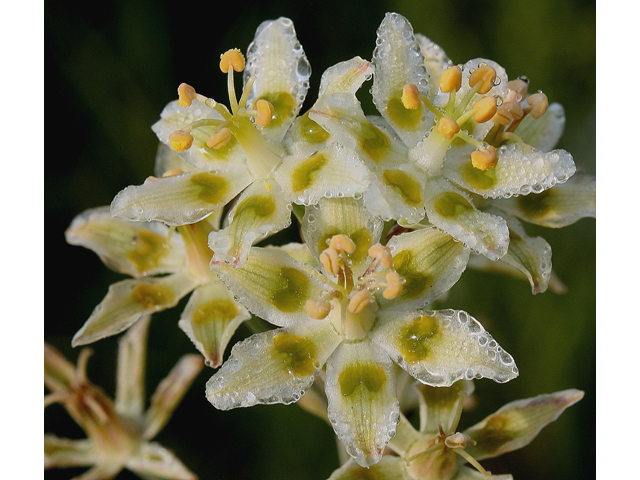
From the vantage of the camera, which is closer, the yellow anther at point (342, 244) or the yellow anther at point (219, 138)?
the yellow anther at point (342, 244)

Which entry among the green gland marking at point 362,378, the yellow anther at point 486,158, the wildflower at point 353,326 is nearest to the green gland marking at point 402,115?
the yellow anther at point 486,158

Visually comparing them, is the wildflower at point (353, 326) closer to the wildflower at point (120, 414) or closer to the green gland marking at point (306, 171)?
the green gland marking at point (306, 171)

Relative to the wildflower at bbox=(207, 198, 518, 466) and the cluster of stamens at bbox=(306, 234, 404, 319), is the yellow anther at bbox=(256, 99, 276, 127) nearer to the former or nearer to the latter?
the wildflower at bbox=(207, 198, 518, 466)

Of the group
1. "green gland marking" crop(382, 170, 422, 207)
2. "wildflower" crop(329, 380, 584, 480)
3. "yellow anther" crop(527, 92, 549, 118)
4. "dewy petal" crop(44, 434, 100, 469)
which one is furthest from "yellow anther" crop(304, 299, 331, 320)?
"dewy petal" crop(44, 434, 100, 469)

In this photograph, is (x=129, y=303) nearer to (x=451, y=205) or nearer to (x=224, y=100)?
(x=451, y=205)

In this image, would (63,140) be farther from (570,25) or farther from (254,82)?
(570,25)

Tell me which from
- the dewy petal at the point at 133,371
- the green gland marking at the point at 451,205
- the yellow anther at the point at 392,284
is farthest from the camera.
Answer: the dewy petal at the point at 133,371
